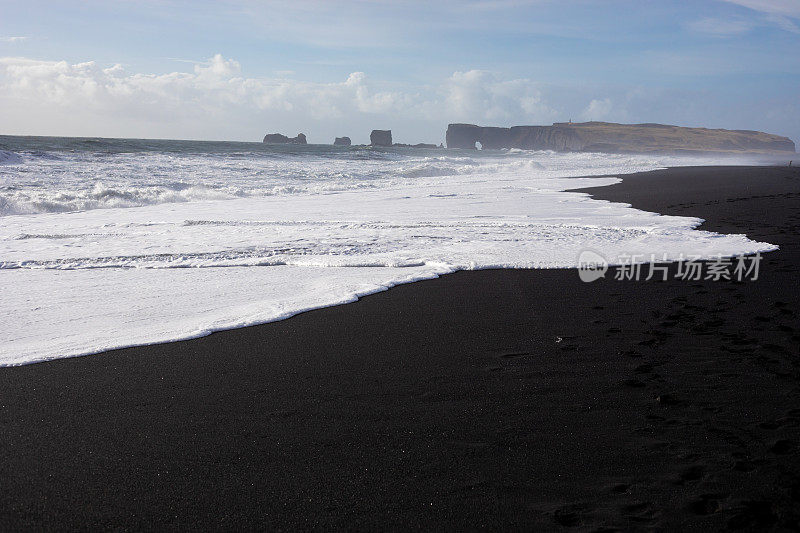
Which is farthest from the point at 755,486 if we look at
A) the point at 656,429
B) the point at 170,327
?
the point at 170,327

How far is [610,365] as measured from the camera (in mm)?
3131

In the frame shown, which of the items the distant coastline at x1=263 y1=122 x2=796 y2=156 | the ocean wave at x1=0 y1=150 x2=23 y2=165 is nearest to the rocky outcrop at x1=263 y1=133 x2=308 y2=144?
the distant coastline at x1=263 y1=122 x2=796 y2=156

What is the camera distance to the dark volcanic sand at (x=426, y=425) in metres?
1.93

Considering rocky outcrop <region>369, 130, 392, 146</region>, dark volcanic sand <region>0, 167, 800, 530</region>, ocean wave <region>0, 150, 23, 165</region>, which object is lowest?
dark volcanic sand <region>0, 167, 800, 530</region>

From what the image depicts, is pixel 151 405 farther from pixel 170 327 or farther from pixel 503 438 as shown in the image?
pixel 503 438

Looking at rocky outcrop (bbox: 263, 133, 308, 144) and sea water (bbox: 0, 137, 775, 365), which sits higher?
rocky outcrop (bbox: 263, 133, 308, 144)
